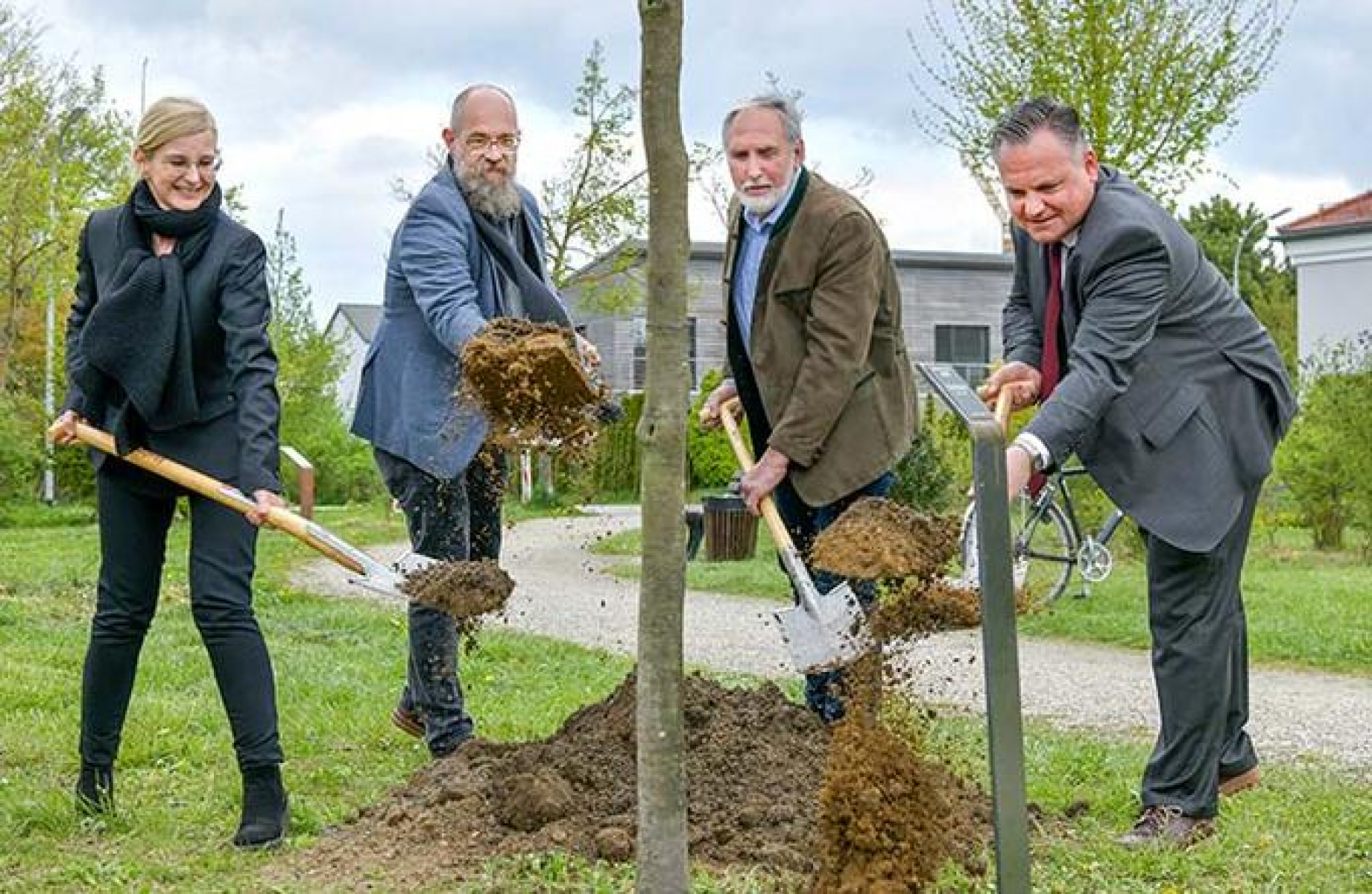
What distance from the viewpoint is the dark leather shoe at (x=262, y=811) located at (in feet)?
16.7

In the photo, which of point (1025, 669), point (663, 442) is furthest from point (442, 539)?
point (1025, 669)

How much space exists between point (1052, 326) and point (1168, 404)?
1.44 ft

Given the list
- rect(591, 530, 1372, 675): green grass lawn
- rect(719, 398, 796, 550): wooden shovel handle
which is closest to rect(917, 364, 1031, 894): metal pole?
rect(719, 398, 796, 550): wooden shovel handle

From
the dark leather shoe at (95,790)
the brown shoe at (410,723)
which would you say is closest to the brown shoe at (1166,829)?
the brown shoe at (410,723)

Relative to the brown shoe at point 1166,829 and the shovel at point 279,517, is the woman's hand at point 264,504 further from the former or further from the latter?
the brown shoe at point 1166,829

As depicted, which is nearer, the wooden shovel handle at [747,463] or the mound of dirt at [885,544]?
the mound of dirt at [885,544]

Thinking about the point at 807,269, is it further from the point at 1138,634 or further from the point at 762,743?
the point at 1138,634

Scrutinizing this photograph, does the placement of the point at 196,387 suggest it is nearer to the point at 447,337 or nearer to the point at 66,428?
the point at 66,428

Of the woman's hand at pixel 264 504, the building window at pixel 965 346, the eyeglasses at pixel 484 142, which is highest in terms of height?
the building window at pixel 965 346

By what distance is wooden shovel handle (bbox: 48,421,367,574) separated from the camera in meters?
5.04

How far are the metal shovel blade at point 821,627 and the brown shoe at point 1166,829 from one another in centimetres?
101

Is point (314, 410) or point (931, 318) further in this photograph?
point (931, 318)

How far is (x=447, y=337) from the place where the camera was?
225 inches

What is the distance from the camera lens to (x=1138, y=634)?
11.4m
